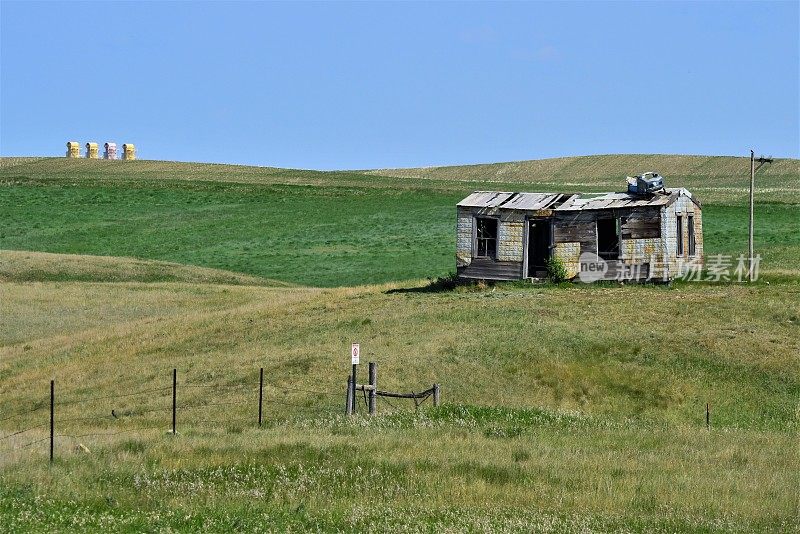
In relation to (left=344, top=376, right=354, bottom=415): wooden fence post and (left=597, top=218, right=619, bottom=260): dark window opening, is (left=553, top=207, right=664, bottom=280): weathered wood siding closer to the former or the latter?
(left=597, top=218, right=619, bottom=260): dark window opening

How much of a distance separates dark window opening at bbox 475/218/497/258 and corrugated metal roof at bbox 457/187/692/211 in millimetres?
824

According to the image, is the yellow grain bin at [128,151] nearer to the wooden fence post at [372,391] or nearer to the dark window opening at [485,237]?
the dark window opening at [485,237]

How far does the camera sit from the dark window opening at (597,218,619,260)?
155 feet

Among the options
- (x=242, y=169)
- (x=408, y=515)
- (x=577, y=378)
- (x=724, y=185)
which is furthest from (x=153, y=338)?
(x=242, y=169)

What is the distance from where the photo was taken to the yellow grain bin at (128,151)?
142 meters

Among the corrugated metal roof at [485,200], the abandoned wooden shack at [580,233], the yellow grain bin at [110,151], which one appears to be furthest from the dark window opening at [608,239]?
the yellow grain bin at [110,151]

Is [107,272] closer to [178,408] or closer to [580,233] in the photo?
[580,233]

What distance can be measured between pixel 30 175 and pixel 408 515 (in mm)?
101143

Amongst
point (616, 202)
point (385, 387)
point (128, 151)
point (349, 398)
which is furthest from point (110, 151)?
point (349, 398)

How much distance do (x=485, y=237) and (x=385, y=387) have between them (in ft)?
61.6

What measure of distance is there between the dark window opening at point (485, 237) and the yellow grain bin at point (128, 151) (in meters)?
101

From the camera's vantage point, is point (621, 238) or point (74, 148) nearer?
point (621, 238)

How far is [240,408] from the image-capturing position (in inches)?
1153

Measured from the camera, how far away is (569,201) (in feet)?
158
